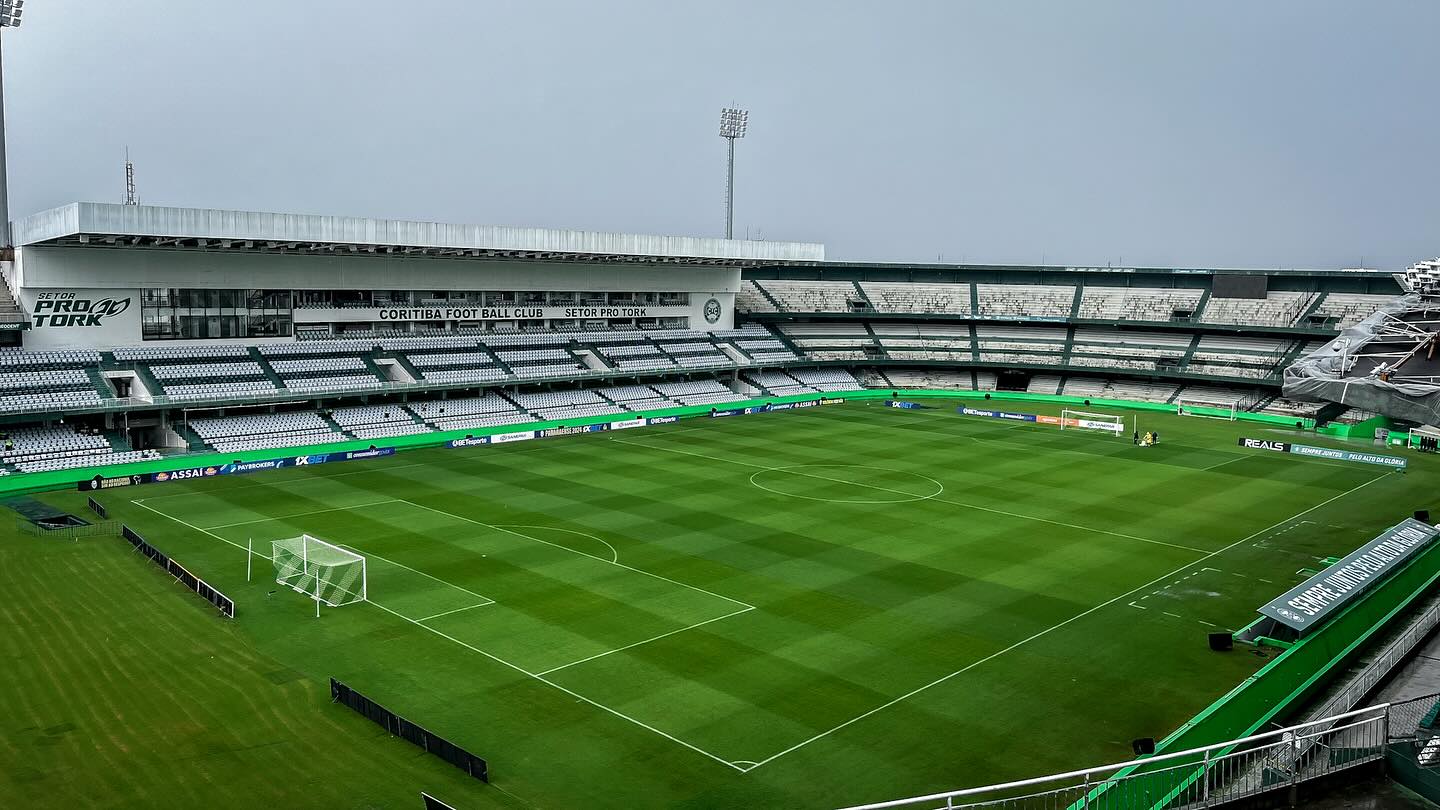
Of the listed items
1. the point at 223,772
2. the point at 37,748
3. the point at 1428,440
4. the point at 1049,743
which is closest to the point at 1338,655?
the point at 1049,743

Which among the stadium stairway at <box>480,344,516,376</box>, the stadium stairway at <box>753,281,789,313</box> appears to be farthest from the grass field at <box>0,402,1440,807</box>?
the stadium stairway at <box>753,281,789,313</box>

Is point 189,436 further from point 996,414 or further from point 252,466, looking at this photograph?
point 996,414

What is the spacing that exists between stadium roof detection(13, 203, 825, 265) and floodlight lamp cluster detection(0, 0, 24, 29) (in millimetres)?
8817

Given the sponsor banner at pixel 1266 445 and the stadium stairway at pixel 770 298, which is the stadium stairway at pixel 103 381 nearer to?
the stadium stairway at pixel 770 298

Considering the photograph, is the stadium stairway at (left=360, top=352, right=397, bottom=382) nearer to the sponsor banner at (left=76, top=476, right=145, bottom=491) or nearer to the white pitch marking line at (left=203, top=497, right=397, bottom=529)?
the sponsor banner at (left=76, top=476, right=145, bottom=491)

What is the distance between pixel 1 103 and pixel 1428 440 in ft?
236

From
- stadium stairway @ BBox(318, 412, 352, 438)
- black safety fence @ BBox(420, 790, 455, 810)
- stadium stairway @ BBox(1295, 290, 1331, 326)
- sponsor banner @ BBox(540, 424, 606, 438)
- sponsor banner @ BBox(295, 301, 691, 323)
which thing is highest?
stadium stairway @ BBox(1295, 290, 1331, 326)

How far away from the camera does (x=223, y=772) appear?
1694 cm

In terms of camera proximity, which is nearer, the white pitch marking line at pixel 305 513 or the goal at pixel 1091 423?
the white pitch marking line at pixel 305 513

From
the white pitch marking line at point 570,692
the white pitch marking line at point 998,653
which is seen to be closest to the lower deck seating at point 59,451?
the white pitch marking line at point 570,692

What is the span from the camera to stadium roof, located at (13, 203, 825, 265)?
147ft

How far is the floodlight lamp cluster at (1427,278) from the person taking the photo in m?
19.7

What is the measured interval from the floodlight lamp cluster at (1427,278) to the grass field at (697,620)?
27.7 ft

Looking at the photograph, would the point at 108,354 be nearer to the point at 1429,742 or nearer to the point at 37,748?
the point at 37,748
